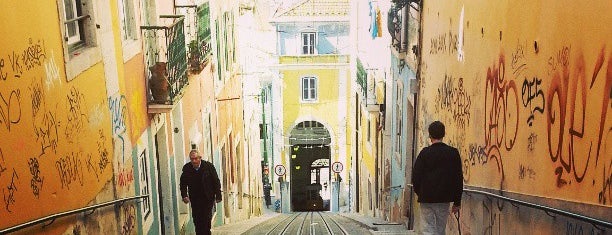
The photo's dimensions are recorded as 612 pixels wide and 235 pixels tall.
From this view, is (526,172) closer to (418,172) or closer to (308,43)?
(418,172)

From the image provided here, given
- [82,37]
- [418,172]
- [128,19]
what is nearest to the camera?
[418,172]

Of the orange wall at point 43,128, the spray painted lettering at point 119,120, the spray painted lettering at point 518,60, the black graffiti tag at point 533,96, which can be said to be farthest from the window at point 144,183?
the black graffiti tag at point 533,96

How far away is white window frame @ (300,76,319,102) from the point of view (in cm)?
3644

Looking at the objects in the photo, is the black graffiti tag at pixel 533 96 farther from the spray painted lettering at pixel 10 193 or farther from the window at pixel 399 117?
the window at pixel 399 117

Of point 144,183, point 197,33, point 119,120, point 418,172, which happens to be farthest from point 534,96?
point 197,33

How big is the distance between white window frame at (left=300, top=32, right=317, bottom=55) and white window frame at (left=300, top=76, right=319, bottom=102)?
161 centimetres

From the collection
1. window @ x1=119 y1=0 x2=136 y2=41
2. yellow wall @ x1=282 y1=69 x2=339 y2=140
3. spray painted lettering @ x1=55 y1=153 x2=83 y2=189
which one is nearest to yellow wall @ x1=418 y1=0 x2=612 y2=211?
spray painted lettering @ x1=55 y1=153 x2=83 y2=189

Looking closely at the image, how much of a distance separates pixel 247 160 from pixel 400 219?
11.6m

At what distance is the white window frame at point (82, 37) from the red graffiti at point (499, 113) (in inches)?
168

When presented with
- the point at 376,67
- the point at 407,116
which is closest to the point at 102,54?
the point at 407,116

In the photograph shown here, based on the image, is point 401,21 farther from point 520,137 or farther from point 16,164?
point 16,164

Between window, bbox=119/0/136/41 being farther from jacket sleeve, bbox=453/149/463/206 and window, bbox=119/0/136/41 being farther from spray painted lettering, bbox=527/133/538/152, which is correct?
spray painted lettering, bbox=527/133/538/152

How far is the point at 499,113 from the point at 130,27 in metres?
5.39

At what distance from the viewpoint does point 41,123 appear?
487cm
